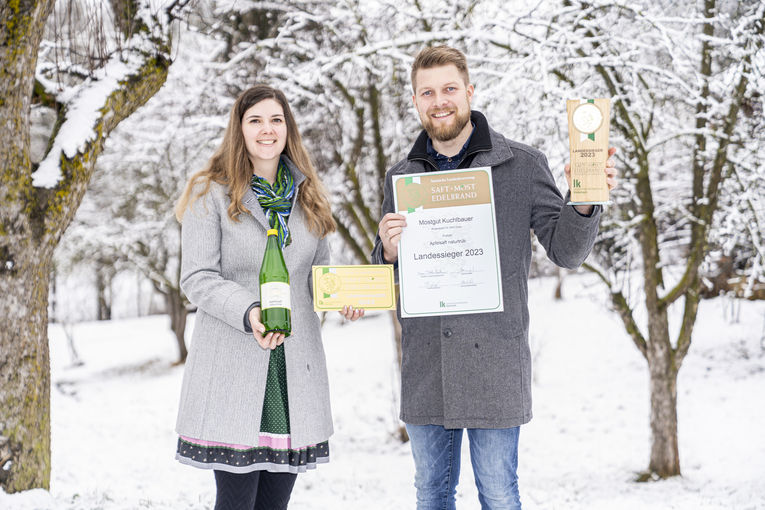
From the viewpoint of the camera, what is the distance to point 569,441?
889 centimetres

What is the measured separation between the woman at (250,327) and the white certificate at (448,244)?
0.34m

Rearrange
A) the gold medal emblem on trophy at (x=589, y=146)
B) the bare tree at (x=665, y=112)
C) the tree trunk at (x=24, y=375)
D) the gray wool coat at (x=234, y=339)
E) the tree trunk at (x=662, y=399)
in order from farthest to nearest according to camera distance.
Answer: the tree trunk at (x=662, y=399) < the bare tree at (x=665, y=112) < the tree trunk at (x=24, y=375) < the gray wool coat at (x=234, y=339) < the gold medal emblem on trophy at (x=589, y=146)

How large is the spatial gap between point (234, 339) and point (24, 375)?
6.49ft

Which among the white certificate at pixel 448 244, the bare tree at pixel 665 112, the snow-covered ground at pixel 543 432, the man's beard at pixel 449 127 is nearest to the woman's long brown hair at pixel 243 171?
the white certificate at pixel 448 244

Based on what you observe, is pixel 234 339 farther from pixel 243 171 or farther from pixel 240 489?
pixel 243 171

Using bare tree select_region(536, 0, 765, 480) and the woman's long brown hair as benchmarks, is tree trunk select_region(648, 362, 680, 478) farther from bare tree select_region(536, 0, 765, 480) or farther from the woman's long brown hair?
the woman's long brown hair

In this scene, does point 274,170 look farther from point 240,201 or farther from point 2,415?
point 2,415

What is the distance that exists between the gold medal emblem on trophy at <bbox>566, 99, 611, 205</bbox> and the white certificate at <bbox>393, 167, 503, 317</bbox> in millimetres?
387

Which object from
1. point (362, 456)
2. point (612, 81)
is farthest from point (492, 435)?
point (362, 456)

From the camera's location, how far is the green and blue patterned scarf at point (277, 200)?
2.59 meters

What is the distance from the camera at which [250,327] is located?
91.1 inches

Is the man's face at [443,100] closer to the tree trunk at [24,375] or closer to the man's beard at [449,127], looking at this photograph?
the man's beard at [449,127]

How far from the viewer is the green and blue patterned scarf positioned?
259 centimetres

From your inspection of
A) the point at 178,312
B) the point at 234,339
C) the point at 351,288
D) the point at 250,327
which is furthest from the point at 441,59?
the point at 178,312
